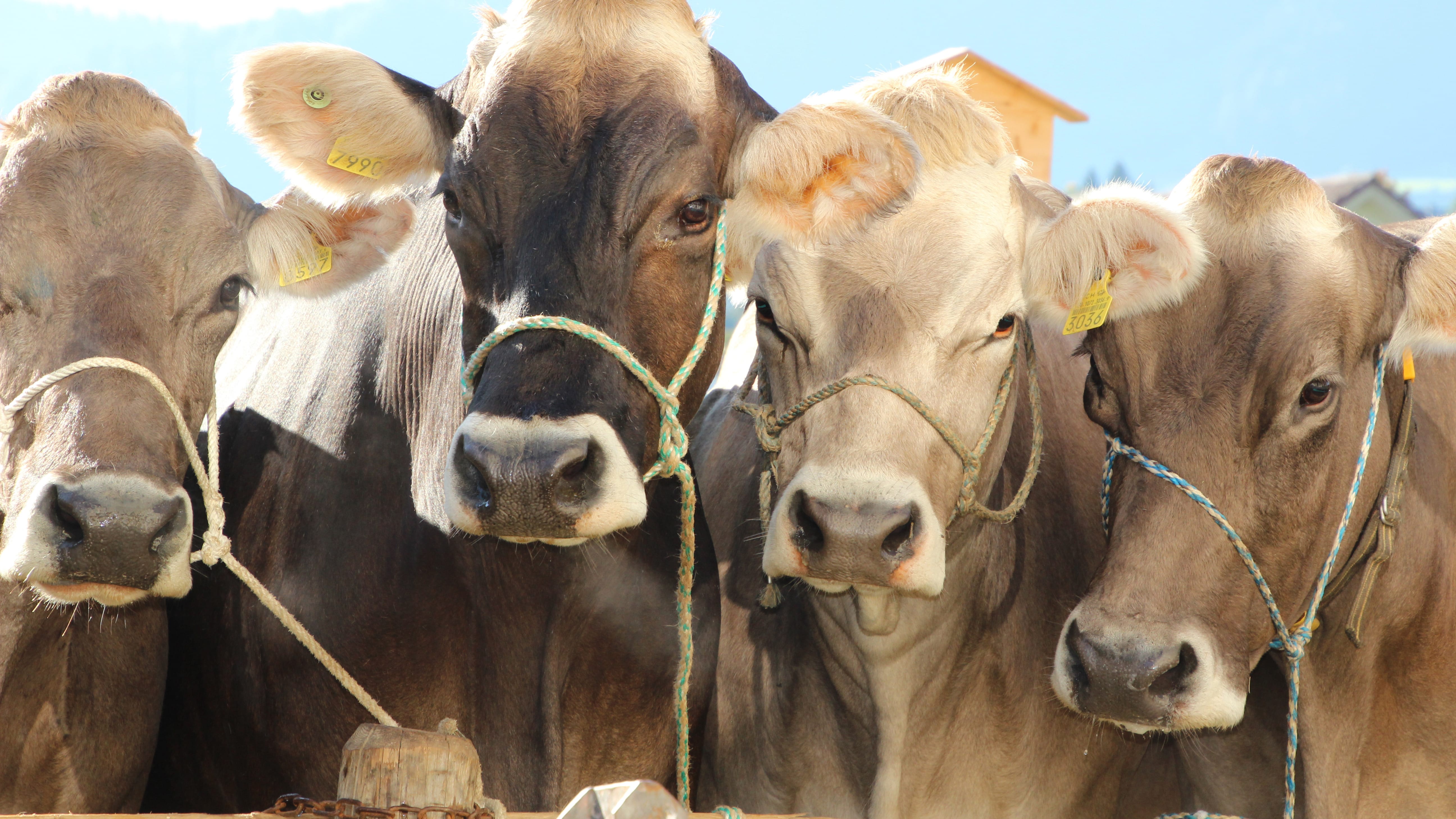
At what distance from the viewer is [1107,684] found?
2939 millimetres

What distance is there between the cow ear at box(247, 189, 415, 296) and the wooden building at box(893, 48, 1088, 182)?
298 cm

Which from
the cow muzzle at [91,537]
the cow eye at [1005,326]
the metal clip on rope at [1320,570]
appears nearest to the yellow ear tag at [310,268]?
the cow muzzle at [91,537]

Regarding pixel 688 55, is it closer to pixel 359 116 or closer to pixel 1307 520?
pixel 359 116

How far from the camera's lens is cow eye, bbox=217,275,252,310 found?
10.3ft

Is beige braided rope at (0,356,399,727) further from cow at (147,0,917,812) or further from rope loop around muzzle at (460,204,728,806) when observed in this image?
rope loop around muzzle at (460,204,728,806)

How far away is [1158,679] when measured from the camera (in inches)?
115

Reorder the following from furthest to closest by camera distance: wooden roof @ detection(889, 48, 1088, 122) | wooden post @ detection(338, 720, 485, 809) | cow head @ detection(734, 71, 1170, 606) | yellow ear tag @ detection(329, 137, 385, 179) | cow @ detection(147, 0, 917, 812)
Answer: wooden roof @ detection(889, 48, 1088, 122)
yellow ear tag @ detection(329, 137, 385, 179)
cow head @ detection(734, 71, 1170, 606)
cow @ detection(147, 0, 917, 812)
wooden post @ detection(338, 720, 485, 809)

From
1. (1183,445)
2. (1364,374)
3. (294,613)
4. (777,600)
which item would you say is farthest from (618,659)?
(1364,374)

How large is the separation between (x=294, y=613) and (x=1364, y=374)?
268 centimetres

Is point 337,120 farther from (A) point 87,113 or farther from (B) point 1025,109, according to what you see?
(B) point 1025,109

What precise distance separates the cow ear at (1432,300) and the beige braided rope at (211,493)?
8.34ft

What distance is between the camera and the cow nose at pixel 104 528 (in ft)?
8.41

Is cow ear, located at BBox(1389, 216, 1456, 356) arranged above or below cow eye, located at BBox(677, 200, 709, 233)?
above

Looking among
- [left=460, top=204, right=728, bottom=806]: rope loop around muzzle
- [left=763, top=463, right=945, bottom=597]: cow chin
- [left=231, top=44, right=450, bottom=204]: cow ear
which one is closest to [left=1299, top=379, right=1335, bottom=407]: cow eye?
[left=763, top=463, right=945, bottom=597]: cow chin
